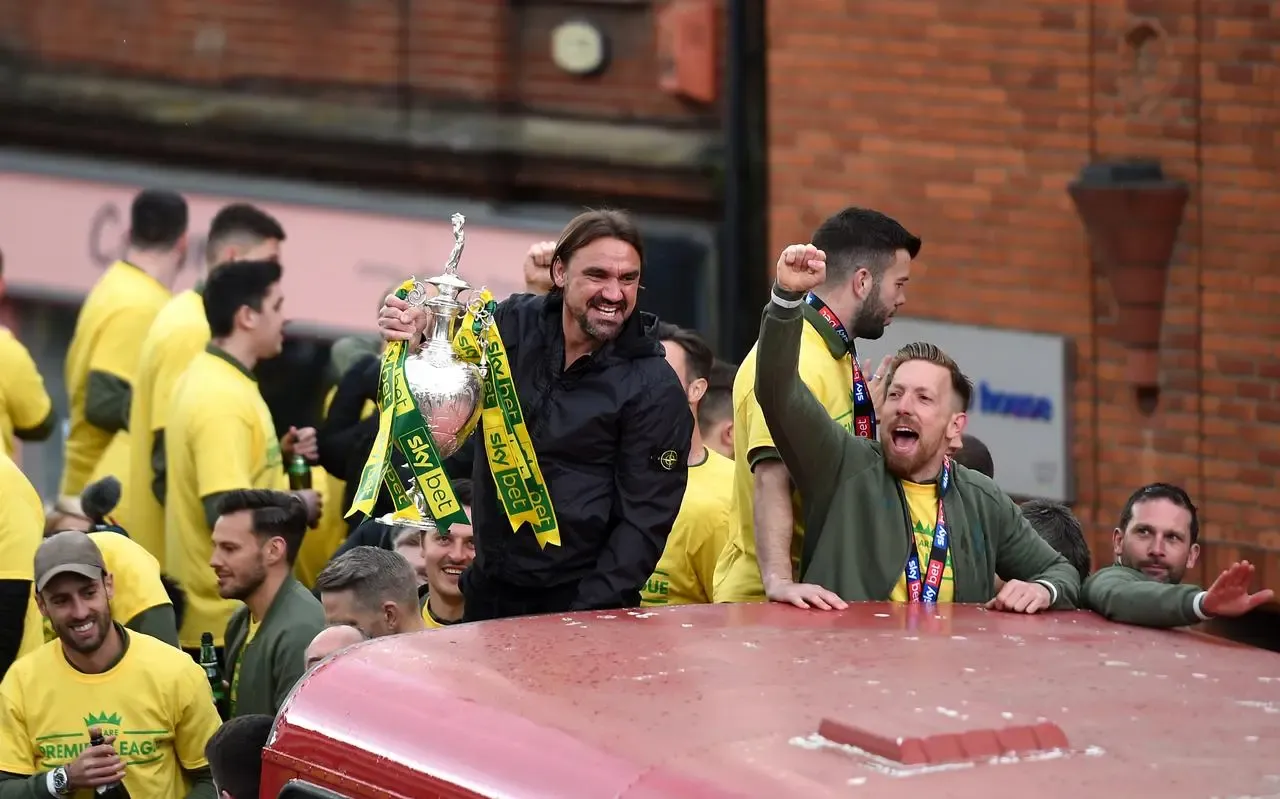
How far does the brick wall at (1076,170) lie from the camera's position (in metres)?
9.41

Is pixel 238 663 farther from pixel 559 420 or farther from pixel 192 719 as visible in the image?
pixel 559 420

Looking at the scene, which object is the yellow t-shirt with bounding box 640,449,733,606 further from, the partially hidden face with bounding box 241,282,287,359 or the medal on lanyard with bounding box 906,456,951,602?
the partially hidden face with bounding box 241,282,287,359

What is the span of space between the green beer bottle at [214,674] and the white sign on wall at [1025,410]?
3.69 m

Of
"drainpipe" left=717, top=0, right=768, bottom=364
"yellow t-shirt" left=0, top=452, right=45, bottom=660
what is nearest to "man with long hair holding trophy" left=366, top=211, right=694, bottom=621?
"yellow t-shirt" left=0, top=452, right=45, bottom=660

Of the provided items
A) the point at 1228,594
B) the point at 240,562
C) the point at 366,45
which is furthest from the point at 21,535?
the point at 366,45

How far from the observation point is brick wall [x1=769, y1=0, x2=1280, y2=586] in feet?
30.9

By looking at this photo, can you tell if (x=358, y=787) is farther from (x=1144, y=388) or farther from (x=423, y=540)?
(x=1144, y=388)

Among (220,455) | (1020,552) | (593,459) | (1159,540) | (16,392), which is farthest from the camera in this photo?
Answer: (16,392)

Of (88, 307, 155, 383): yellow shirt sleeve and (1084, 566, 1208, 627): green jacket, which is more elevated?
(88, 307, 155, 383): yellow shirt sleeve

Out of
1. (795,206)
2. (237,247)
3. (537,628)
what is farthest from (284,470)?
(537,628)

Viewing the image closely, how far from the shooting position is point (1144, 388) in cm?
978

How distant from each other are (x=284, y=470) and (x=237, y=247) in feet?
4.99

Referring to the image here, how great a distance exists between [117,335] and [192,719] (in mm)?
3850

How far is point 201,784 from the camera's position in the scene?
21.6 ft
